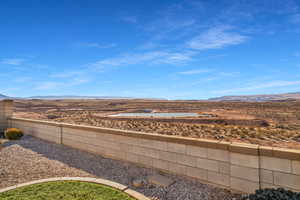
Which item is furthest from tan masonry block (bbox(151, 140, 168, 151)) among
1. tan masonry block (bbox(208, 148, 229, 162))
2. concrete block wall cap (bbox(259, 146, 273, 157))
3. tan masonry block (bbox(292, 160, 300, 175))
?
tan masonry block (bbox(292, 160, 300, 175))

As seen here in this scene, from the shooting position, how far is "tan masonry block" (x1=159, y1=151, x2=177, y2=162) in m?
5.57

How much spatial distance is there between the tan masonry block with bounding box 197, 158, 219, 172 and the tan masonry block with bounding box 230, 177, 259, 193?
1.48 ft

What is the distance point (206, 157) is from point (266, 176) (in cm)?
138

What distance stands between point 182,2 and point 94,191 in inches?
432

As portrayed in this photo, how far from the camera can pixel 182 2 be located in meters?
11.1

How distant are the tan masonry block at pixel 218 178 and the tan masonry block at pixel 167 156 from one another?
1080 millimetres

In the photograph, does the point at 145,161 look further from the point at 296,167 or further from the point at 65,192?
the point at 296,167

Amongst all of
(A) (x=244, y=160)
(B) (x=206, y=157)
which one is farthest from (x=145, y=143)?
(A) (x=244, y=160)

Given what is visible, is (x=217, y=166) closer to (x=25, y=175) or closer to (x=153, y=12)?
(x=25, y=175)

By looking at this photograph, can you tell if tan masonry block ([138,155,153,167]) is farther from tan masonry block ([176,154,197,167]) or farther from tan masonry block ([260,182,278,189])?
tan masonry block ([260,182,278,189])

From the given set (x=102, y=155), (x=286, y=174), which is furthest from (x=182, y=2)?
(x=286, y=174)

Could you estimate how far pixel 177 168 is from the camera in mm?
5520

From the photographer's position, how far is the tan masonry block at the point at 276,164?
12.3ft

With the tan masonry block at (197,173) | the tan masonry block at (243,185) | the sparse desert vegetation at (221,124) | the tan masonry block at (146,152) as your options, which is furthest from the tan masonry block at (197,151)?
the sparse desert vegetation at (221,124)
